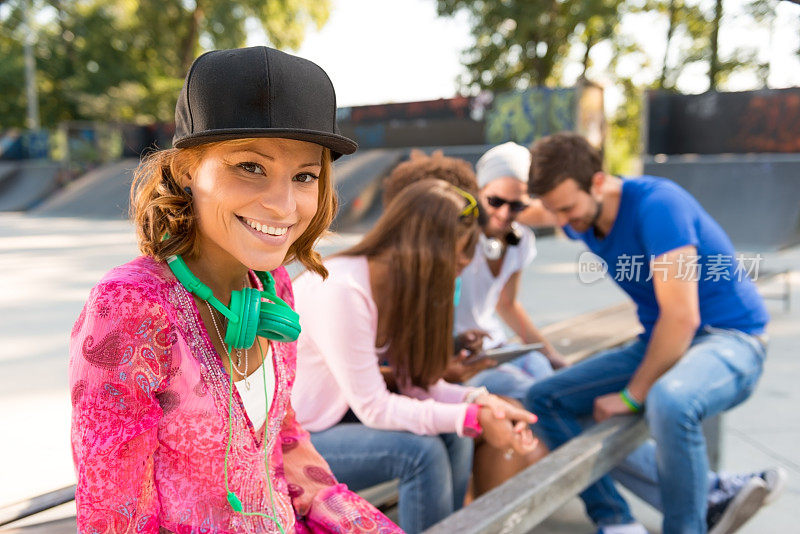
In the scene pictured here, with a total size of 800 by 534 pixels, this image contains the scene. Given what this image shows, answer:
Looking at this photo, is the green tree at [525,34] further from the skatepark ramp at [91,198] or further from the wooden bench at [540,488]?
the wooden bench at [540,488]

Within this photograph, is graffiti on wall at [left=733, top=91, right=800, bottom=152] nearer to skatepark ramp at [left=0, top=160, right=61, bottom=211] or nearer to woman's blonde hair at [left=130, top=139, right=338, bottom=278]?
woman's blonde hair at [left=130, top=139, right=338, bottom=278]

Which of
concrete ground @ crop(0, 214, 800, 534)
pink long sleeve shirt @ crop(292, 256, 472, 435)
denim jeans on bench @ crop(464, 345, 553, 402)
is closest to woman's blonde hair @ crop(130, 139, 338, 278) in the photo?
concrete ground @ crop(0, 214, 800, 534)

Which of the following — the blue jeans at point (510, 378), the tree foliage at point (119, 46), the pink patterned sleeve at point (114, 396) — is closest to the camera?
the pink patterned sleeve at point (114, 396)

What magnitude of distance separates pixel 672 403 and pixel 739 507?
54cm

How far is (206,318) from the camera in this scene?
118 centimetres

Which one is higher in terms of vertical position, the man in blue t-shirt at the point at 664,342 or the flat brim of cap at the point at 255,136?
the flat brim of cap at the point at 255,136

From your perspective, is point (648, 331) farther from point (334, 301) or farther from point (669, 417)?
point (334, 301)

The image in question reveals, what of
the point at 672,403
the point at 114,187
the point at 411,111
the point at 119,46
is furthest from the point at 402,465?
the point at 119,46

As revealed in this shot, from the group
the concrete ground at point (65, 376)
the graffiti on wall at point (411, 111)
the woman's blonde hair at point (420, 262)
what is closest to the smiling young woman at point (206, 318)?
the concrete ground at point (65, 376)

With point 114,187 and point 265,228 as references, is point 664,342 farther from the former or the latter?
point 114,187

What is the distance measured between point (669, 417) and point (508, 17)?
22687 mm

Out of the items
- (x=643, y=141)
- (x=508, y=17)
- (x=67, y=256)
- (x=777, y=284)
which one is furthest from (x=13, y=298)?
(x=508, y=17)

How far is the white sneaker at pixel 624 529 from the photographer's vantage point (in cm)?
247

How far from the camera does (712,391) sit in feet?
7.70
